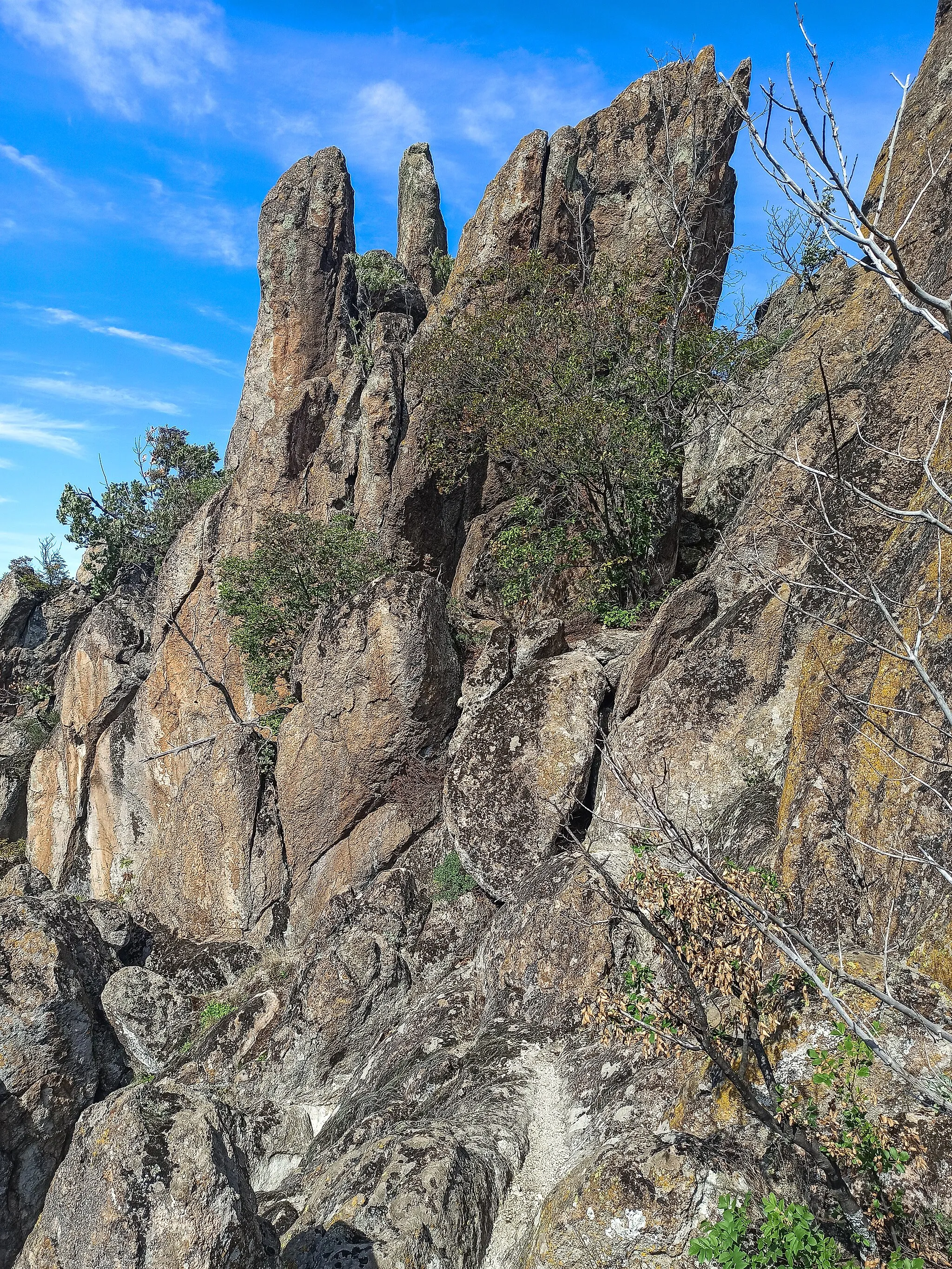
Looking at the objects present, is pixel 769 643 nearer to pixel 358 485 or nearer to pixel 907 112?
pixel 907 112

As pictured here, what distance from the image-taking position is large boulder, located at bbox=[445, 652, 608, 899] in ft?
46.3

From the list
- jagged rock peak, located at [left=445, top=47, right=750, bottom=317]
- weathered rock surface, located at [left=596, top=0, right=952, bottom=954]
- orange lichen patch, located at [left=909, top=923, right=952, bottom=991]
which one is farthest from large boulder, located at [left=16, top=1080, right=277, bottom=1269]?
jagged rock peak, located at [left=445, top=47, right=750, bottom=317]

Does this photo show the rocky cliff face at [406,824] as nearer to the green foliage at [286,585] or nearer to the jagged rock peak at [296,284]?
the jagged rock peak at [296,284]

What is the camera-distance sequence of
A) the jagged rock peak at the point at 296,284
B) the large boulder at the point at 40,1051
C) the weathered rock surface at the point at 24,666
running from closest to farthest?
the large boulder at the point at 40,1051, the jagged rock peak at the point at 296,284, the weathered rock surface at the point at 24,666

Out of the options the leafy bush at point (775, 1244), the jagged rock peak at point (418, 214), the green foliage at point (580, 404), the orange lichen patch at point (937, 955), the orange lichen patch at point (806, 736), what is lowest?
the leafy bush at point (775, 1244)

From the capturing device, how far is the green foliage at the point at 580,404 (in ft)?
60.5

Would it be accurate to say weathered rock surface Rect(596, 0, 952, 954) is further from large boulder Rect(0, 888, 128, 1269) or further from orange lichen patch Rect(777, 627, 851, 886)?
large boulder Rect(0, 888, 128, 1269)

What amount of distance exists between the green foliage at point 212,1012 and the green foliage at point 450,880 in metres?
5.06

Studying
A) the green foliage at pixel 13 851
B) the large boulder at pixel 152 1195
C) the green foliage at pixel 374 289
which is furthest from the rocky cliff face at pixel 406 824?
the green foliage at pixel 13 851

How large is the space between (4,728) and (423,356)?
2210 centimetres

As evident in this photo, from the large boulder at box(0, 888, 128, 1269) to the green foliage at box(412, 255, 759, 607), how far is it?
11.9 metres

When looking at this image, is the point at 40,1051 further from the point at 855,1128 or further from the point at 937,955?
A: the point at 937,955

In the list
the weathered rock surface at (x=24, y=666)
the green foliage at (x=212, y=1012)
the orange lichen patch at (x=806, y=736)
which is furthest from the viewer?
the weathered rock surface at (x=24, y=666)

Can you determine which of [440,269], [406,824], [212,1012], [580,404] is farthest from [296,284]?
[212,1012]
